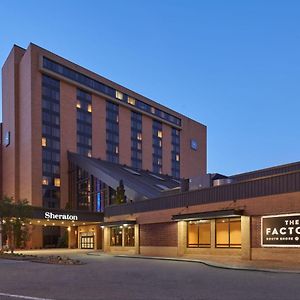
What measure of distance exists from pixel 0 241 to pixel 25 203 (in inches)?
530

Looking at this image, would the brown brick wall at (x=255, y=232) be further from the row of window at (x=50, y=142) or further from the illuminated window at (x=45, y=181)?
the row of window at (x=50, y=142)

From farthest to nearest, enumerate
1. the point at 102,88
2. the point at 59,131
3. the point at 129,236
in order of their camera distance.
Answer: the point at 102,88
the point at 59,131
the point at 129,236

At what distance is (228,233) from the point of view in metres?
32.1

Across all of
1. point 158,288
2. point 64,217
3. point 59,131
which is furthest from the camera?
point 59,131

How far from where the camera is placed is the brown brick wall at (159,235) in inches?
1490

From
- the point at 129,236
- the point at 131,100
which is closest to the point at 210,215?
the point at 129,236

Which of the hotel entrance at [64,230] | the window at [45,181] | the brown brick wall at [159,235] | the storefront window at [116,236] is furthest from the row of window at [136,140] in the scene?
the brown brick wall at [159,235]

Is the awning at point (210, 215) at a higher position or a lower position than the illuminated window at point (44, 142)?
lower

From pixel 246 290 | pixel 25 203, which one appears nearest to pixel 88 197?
pixel 25 203

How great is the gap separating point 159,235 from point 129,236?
635cm

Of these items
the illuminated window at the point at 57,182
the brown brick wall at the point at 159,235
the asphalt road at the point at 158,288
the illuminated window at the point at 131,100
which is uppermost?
the illuminated window at the point at 131,100

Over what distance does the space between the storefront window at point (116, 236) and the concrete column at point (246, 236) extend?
1996cm

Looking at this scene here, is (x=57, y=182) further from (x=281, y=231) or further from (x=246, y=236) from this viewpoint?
(x=281, y=231)

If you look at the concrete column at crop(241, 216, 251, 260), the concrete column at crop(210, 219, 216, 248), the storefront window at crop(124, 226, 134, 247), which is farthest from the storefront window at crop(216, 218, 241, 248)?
the storefront window at crop(124, 226, 134, 247)
